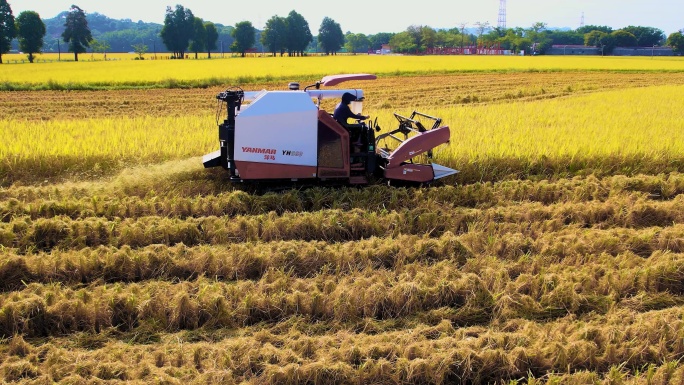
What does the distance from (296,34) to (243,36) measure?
941 centimetres

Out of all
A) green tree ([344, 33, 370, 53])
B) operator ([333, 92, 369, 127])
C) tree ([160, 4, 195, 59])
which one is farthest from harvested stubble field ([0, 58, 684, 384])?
green tree ([344, 33, 370, 53])

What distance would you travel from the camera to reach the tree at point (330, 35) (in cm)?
11444

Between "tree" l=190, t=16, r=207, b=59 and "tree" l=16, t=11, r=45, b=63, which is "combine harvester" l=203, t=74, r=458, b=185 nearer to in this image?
"tree" l=16, t=11, r=45, b=63

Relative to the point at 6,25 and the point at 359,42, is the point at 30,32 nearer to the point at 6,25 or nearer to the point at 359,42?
the point at 6,25

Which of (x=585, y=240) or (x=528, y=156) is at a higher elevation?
(x=528, y=156)

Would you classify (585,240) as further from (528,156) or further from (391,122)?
(391,122)

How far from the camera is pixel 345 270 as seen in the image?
5676 mm

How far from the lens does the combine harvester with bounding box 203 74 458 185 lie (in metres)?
7.44

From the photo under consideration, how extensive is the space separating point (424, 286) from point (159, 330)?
242cm

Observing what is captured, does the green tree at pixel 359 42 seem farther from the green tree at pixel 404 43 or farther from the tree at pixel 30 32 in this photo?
A: the tree at pixel 30 32

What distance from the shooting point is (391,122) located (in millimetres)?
12859

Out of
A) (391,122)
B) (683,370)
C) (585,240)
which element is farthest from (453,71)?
(683,370)

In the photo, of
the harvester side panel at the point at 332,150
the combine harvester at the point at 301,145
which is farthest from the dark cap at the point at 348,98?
the harvester side panel at the point at 332,150

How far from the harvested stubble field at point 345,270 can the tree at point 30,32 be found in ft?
202
